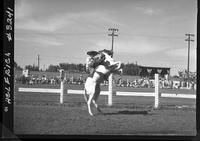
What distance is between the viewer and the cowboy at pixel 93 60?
676 centimetres

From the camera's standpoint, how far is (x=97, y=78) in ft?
23.1

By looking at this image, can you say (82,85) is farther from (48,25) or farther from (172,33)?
(172,33)

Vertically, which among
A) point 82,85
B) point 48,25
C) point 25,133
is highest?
point 48,25

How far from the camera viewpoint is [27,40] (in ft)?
21.0

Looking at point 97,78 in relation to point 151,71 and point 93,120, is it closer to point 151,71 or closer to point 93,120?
point 93,120

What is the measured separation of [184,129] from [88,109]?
5.22 feet

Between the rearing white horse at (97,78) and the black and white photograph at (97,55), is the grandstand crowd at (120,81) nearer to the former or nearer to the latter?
the black and white photograph at (97,55)

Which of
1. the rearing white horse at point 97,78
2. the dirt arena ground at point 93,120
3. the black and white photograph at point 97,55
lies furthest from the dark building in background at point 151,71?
the dirt arena ground at point 93,120

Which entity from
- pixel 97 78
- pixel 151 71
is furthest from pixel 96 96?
pixel 151 71

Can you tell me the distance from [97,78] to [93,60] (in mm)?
363

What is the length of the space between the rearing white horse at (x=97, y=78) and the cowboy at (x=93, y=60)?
7cm

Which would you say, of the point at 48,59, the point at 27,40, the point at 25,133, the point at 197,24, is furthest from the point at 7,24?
the point at 197,24

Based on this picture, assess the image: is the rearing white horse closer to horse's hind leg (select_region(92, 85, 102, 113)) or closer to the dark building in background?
horse's hind leg (select_region(92, 85, 102, 113))

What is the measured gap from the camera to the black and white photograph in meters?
6.39
